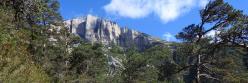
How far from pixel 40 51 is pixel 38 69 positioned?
30967 millimetres

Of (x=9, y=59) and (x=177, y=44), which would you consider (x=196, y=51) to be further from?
(x=9, y=59)

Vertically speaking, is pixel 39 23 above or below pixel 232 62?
above

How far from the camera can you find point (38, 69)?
1580 centimetres

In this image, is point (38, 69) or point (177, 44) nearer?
point (38, 69)

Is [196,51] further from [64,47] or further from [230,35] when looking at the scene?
[64,47]

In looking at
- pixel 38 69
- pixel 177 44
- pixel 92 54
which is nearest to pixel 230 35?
pixel 177 44

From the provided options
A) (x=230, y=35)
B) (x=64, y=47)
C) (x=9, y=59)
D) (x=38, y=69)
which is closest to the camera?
(x=9, y=59)

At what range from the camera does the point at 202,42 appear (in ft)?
108

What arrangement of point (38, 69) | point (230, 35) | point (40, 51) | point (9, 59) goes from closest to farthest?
1. point (9, 59)
2. point (38, 69)
3. point (230, 35)
4. point (40, 51)

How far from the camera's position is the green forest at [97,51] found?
49.8ft

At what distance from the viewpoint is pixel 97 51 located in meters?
66.2

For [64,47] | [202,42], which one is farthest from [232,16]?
[64,47]

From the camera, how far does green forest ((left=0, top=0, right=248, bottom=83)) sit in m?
15.2

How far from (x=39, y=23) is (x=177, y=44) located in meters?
17.7
